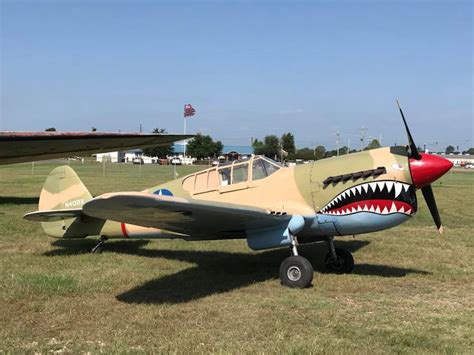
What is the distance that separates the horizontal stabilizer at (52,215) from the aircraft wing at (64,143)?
808cm

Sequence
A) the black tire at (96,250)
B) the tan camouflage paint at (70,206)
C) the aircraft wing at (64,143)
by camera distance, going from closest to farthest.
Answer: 1. the tan camouflage paint at (70,206)
2. the black tire at (96,250)
3. the aircraft wing at (64,143)

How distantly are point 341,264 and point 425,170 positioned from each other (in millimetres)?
2117

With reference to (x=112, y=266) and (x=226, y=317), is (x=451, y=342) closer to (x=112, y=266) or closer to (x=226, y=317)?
(x=226, y=317)

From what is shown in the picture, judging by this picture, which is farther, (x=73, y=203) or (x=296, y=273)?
(x=73, y=203)

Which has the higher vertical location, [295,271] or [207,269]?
[295,271]

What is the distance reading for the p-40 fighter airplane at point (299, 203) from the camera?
6.28m

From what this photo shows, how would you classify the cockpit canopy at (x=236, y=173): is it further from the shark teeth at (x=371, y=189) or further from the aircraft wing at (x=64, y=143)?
the aircraft wing at (x=64, y=143)

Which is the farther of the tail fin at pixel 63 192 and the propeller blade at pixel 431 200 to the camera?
the tail fin at pixel 63 192

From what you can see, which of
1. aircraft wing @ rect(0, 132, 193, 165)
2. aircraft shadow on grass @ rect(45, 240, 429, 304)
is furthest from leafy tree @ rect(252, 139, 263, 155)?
aircraft shadow on grass @ rect(45, 240, 429, 304)

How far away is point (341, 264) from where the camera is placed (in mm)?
7496

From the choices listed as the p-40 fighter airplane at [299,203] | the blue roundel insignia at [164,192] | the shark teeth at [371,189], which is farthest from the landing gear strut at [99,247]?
the shark teeth at [371,189]

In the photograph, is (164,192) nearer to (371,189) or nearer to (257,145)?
(371,189)

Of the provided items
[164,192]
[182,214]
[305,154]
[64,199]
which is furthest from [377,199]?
[305,154]

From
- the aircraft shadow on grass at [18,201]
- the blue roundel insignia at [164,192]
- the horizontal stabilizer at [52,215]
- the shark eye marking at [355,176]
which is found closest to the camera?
the shark eye marking at [355,176]
